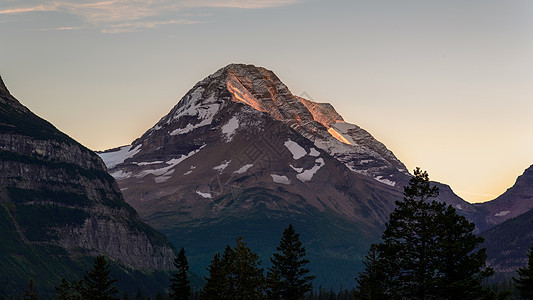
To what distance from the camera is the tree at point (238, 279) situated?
3930 inches

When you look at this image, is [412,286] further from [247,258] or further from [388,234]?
[247,258]

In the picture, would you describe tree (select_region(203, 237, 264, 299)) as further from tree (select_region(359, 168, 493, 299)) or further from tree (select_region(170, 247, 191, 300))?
tree (select_region(359, 168, 493, 299))

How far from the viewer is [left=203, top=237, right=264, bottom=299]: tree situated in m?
99.8

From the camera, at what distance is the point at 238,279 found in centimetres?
10050

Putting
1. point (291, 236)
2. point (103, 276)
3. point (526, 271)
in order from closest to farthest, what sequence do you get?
point (526, 271) → point (103, 276) → point (291, 236)

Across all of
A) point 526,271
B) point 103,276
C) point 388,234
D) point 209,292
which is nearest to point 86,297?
point 103,276

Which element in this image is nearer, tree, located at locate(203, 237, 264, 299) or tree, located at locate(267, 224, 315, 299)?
tree, located at locate(267, 224, 315, 299)

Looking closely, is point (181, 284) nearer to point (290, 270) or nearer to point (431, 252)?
point (290, 270)

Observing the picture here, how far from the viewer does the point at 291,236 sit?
97188mm

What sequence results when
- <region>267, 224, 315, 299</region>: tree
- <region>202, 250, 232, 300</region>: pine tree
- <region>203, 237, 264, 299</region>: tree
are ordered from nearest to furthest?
<region>267, 224, 315, 299</region>: tree
<region>203, 237, 264, 299</region>: tree
<region>202, 250, 232, 300</region>: pine tree

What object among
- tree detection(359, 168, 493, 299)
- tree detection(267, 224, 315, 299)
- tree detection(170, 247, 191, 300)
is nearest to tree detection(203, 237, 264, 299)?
tree detection(267, 224, 315, 299)

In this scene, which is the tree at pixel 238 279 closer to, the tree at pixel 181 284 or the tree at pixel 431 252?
the tree at pixel 181 284

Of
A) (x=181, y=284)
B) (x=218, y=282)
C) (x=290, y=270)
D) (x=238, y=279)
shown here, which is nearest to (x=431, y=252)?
(x=290, y=270)

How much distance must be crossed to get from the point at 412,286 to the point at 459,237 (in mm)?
5258
